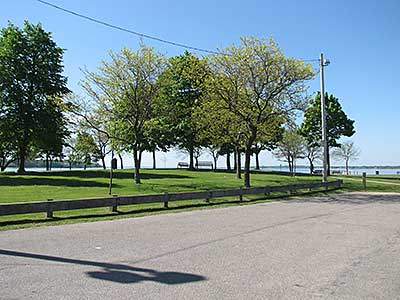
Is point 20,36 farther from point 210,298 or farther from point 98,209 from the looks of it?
point 210,298

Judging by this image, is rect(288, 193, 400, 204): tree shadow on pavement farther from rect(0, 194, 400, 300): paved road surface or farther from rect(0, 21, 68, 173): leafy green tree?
rect(0, 21, 68, 173): leafy green tree

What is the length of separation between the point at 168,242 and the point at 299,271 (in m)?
3.52

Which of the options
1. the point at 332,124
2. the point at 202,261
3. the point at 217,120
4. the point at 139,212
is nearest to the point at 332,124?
the point at 332,124

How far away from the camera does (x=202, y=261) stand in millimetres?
7242

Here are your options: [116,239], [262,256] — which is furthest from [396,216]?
[116,239]

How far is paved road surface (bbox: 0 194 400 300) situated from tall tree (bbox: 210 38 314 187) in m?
14.5

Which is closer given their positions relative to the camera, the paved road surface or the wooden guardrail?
the paved road surface

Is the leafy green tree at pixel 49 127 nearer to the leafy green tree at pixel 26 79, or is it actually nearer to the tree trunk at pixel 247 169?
the leafy green tree at pixel 26 79

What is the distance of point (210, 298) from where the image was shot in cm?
519

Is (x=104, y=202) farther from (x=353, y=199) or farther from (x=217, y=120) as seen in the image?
(x=217, y=120)

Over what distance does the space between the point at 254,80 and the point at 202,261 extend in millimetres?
19706

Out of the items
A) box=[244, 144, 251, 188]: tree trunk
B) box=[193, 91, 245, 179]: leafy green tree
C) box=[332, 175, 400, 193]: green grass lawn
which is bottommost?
box=[332, 175, 400, 193]: green grass lawn

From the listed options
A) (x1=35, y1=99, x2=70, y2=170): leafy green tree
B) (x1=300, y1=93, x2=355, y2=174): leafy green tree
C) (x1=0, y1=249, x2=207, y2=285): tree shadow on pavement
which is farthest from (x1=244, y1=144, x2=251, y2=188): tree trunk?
(x1=300, y1=93, x2=355, y2=174): leafy green tree

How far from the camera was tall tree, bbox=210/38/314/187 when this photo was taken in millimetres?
25125
